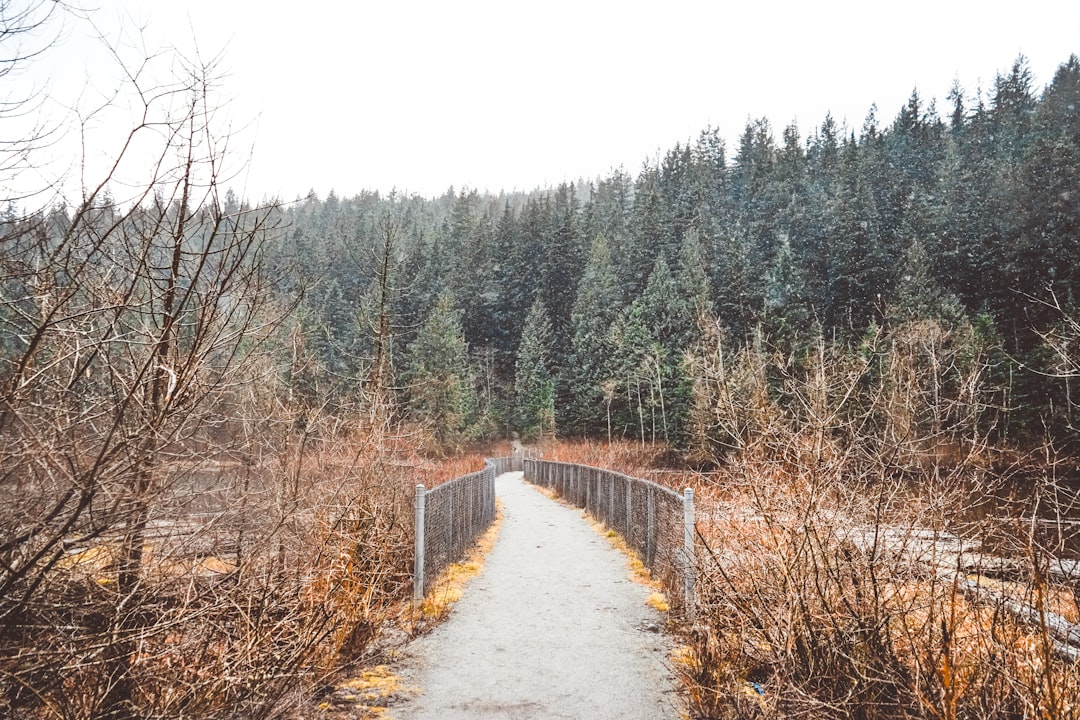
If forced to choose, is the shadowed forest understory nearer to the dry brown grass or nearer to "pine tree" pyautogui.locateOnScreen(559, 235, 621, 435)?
the dry brown grass

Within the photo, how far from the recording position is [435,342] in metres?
54.8

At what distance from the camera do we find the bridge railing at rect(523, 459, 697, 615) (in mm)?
6977

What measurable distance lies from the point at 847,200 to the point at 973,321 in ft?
68.6

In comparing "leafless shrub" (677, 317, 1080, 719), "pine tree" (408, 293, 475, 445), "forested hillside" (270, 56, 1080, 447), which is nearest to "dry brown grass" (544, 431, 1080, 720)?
"leafless shrub" (677, 317, 1080, 719)

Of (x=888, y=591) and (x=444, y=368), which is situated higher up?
(x=444, y=368)

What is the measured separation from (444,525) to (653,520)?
3154 millimetres

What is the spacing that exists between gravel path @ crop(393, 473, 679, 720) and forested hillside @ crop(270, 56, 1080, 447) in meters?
26.1

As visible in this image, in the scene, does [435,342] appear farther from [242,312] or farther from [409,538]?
[242,312]

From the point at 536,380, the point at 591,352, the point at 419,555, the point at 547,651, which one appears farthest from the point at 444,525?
the point at 536,380

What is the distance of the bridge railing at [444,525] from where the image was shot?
7879mm

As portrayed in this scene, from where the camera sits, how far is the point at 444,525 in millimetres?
9523

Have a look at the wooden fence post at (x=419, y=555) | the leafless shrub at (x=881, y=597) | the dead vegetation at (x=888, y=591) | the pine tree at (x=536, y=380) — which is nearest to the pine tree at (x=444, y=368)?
the pine tree at (x=536, y=380)

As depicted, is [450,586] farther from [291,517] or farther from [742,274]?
[742,274]

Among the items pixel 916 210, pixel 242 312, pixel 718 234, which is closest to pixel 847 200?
pixel 916 210
